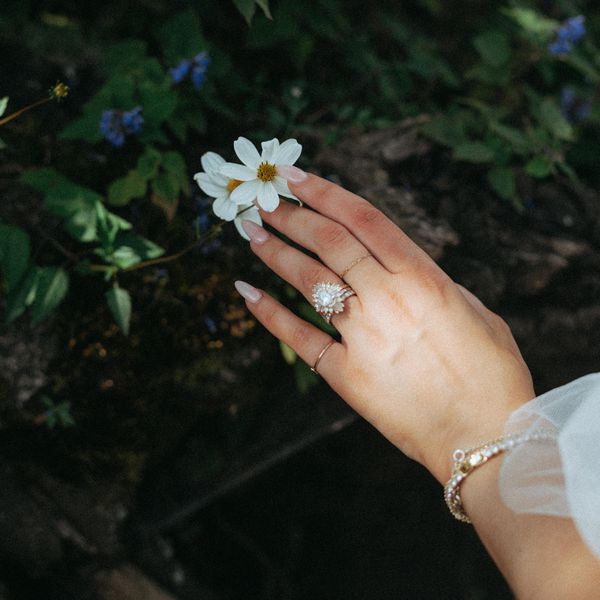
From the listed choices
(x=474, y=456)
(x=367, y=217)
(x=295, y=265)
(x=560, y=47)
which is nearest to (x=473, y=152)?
(x=560, y=47)

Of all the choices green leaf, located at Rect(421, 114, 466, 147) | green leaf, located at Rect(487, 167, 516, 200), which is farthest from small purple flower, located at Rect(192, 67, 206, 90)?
green leaf, located at Rect(487, 167, 516, 200)

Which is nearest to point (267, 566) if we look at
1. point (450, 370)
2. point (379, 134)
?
point (450, 370)

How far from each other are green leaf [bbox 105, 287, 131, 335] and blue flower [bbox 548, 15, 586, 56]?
1.89 m

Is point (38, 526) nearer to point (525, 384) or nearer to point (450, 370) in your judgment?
point (450, 370)

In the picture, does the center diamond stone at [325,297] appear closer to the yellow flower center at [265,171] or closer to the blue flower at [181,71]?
the yellow flower center at [265,171]

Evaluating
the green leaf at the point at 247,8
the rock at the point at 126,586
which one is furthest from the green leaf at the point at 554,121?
the rock at the point at 126,586

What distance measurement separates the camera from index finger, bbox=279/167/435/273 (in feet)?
4.61

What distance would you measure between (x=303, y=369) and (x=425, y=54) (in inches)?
57.8

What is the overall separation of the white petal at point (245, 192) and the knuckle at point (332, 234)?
17cm

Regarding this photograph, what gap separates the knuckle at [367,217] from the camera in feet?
4.67

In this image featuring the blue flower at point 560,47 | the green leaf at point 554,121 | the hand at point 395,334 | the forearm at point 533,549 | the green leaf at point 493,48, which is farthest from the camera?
the green leaf at point 493,48

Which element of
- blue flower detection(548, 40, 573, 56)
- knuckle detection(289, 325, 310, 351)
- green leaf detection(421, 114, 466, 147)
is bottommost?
green leaf detection(421, 114, 466, 147)

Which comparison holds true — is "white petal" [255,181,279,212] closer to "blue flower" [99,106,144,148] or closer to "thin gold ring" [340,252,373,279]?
"thin gold ring" [340,252,373,279]

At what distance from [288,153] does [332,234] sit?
21 cm
